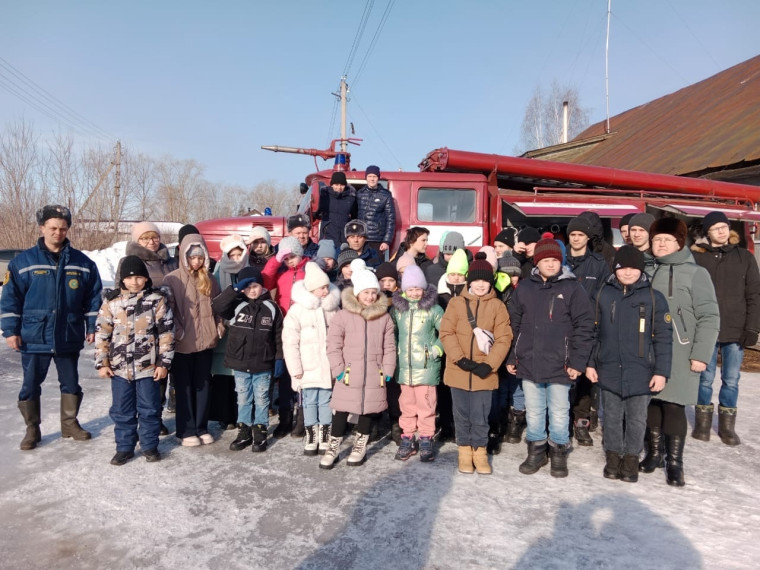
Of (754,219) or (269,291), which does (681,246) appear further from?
(754,219)

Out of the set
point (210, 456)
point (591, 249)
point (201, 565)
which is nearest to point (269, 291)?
point (210, 456)

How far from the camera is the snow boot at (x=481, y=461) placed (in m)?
3.73

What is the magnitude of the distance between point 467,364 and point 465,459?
0.73m

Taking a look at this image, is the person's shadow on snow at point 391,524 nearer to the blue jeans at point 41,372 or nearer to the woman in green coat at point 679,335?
the woman in green coat at point 679,335

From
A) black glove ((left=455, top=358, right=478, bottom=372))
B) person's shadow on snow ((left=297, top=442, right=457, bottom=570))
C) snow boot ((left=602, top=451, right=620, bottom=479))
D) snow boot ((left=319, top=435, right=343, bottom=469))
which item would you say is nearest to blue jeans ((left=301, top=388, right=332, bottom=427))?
snow boot ((left=319, top=435, right=343, bottom=469))

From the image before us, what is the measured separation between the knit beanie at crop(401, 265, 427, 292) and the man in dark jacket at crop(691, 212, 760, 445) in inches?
104

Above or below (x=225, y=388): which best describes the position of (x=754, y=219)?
above

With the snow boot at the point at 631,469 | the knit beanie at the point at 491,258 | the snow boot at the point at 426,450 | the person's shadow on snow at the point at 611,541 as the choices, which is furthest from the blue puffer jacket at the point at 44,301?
the snow boot at the point at 631,469

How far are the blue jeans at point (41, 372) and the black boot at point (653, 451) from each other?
479 centimetres

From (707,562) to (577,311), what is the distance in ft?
5.34

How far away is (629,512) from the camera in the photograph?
3.15m

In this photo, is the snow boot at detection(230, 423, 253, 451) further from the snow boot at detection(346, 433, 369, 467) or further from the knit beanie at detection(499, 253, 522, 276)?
the knit beanie at detection(499, 253, 522, 276)

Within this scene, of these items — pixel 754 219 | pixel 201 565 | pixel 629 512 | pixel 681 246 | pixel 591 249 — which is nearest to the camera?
pixel 201 565

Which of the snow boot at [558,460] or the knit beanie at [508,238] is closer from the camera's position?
the snow boot at [558,460]
